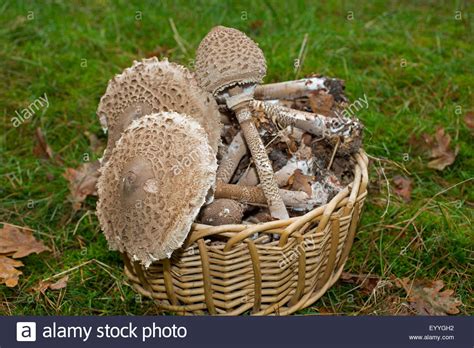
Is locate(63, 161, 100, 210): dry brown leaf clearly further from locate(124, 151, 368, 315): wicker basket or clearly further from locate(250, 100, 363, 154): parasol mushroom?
locate(250, 100, 363, 154): parasol mushroom

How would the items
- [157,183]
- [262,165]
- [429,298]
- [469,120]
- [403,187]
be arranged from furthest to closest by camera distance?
1. [469,120]
2. [403,187]
3. [429,298]
4. [262,165]
5. [157,183]

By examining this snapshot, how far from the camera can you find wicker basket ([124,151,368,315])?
2979 mm

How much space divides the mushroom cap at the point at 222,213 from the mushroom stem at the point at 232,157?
0.29 m

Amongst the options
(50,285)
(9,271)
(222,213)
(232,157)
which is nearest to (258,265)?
(222,213)

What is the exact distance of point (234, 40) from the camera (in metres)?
3.05

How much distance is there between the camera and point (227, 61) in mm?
2986

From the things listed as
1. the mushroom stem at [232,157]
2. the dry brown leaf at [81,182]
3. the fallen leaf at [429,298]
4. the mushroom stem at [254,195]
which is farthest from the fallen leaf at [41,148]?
the fallen leaf at [429,298]

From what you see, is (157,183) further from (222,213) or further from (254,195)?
(254,195)

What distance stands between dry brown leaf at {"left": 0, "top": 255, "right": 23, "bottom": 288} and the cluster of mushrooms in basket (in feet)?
2.59

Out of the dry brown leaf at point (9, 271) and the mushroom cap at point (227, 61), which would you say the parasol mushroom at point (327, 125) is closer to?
the mushroom cap at point (227, 61)

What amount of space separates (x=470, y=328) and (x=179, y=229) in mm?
1493

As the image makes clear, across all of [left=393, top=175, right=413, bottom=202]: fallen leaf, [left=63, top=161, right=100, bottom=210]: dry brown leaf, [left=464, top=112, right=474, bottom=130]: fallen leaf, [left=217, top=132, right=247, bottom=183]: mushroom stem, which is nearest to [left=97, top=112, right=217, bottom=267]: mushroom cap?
[left=217, top=132, right=247, bottom=183]: mushroom stem

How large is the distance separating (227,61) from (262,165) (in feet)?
1.74

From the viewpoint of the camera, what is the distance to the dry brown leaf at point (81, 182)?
418 cm
